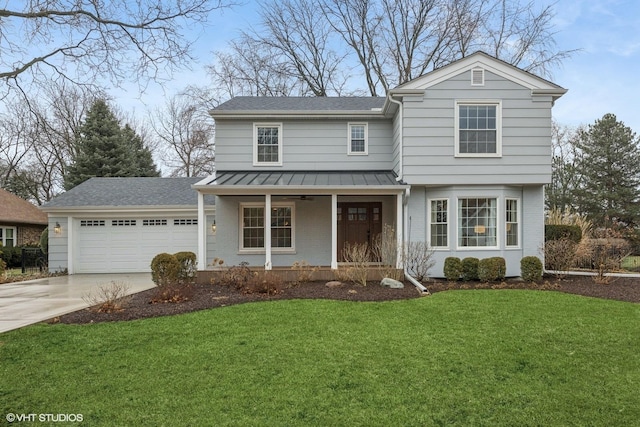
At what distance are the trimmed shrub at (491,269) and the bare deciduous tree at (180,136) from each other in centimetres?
2123

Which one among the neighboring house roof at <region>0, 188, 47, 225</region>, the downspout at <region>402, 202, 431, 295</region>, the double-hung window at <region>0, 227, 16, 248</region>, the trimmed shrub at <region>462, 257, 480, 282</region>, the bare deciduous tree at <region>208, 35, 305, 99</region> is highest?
the bare deciduous tree at <region>208, 35, 305, 99</region>

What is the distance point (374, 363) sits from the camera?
175 inches

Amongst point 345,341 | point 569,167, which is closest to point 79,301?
point 345,341

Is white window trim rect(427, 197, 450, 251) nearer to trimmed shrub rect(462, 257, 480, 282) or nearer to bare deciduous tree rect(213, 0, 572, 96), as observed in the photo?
trimmed shrub rect(462, 257, 480, 282)

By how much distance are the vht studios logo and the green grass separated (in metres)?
0.08

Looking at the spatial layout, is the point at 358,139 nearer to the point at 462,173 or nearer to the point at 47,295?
the point at 462,173

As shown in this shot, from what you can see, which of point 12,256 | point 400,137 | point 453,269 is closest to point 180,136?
point 12,256

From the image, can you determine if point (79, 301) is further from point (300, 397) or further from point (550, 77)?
point (550, 77)

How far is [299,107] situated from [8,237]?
52.8 feet

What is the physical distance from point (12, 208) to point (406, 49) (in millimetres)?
23408

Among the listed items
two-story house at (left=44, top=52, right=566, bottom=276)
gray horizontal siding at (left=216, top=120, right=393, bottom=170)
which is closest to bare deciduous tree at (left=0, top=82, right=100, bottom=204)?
two-story house at (left=44, top=52, right=566, bottom=276)

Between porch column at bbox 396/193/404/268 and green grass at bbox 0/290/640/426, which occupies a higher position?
porch column at bbox 396/193/404/268

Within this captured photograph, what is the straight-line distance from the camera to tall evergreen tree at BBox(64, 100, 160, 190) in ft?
74.1

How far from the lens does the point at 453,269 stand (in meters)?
9.81
